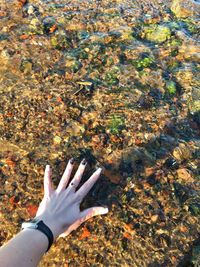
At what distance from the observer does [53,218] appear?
4363 millimetres

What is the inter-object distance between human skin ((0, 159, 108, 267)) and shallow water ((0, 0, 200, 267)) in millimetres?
305

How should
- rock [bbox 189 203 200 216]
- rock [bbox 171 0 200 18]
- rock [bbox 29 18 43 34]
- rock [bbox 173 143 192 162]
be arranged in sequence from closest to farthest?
rock [bbox 189 203 200 216], rock [bbox 173 143 192 162], rock [bbox 29 18 43 34], rock [bbox 171 0 200 18]

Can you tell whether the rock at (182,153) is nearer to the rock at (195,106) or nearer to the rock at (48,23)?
the rock at (195,106)

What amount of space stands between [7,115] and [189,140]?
300cm

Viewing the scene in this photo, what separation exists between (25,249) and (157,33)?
5.84 metres

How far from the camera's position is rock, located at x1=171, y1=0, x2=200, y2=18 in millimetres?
9039

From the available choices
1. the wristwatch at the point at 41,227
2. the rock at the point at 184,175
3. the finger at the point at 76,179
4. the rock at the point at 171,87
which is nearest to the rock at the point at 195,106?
the rock at the point at 171,87

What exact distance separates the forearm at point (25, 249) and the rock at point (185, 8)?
6.78 m

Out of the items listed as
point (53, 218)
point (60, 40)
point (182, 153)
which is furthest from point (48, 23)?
point (53, 218)

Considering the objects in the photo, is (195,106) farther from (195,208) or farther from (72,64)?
(72,64)

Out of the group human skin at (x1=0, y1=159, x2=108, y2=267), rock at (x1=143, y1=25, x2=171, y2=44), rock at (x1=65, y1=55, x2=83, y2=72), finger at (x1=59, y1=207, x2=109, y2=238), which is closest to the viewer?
human skin at (x1=0, y1=159, x2=108, y2=267)

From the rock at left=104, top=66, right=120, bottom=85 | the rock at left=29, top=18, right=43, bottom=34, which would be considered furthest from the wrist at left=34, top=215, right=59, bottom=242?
the rock at left=29, top=18, right=43, bottom=34

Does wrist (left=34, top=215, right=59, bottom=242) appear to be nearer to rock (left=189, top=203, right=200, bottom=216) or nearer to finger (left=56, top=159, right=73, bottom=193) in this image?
finger (left=56, top=159, right=73, bottom=193)

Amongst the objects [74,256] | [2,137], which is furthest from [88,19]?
[74,256]
